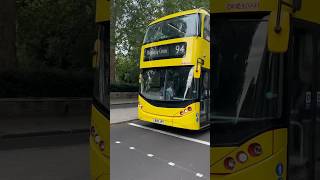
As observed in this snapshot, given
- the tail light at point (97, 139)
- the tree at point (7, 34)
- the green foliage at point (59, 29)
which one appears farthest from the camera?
the green foliage at point (59, 29)

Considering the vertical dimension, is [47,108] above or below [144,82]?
below

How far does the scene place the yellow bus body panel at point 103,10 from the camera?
13.9ft

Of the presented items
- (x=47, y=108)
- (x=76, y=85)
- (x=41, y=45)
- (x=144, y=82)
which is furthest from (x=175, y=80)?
(x=41, y=45)

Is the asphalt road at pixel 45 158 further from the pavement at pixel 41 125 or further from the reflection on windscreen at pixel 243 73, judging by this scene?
the reflection on windscreen at pixel 243 73

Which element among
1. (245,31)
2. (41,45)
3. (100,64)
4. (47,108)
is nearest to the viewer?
(245,31)

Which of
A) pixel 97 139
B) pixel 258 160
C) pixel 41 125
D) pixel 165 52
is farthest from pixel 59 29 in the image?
pixel 258 160

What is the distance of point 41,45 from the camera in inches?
996

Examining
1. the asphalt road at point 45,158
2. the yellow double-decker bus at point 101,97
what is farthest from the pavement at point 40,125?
the yellow double-decker bus at point 101,97

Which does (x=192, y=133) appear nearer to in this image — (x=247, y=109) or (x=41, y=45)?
(x=247, y=109)

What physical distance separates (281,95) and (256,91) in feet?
0.74

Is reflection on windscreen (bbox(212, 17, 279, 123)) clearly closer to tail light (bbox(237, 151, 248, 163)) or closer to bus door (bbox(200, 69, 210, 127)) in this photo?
bus door (bbox(200, 69, 210, 127))

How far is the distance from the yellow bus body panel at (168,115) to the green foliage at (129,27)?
0.30 meters

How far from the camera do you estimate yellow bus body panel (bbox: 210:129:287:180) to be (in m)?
4.04

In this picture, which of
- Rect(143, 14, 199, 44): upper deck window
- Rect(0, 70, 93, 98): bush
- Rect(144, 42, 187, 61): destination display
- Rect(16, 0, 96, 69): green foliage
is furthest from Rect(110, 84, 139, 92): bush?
Rect(16, 0, 96, 69): green foliage
